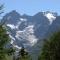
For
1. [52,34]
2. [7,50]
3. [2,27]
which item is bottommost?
[7,50]

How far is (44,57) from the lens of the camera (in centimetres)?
5466

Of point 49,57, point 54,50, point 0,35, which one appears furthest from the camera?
point 49,57

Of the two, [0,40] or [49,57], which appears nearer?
[0,40]

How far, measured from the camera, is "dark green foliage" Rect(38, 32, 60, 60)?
159ft

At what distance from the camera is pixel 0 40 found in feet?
70.5

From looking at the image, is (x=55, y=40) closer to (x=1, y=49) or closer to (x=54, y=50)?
(x=54, y=50)

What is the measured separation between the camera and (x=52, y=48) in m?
49.4

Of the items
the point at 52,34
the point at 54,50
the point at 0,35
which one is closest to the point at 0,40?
the point at 0,35

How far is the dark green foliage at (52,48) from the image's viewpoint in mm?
48312

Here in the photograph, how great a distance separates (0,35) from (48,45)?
31037mm

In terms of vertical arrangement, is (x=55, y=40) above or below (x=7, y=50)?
above

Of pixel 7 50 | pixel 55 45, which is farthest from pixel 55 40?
pixel 7 50

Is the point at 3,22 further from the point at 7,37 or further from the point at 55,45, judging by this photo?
the point at 55,45

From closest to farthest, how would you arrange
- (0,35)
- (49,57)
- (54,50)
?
1. (0,35)
2. (54,50)
3. (49,57)
